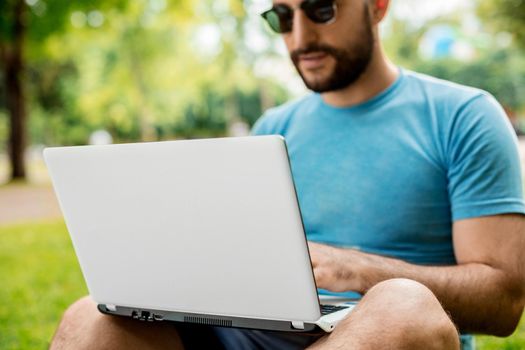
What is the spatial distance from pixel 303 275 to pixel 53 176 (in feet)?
2.20

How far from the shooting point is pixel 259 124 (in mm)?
2445

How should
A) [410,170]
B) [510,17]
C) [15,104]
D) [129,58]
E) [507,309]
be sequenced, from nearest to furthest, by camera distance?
[507,309] < [410,170] < [15,104] < [510,17] < [129,58]

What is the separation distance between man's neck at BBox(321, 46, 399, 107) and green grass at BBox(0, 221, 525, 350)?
143 centimetres

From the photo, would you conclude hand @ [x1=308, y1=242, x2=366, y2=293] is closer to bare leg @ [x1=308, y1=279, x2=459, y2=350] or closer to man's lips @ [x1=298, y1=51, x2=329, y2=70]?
bare leg @ [x1=308, y1=279, x2=459, y2=350]

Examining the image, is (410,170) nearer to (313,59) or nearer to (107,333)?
(313,59)

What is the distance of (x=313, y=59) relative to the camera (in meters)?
2.16

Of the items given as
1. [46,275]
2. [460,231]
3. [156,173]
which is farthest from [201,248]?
[46,275]

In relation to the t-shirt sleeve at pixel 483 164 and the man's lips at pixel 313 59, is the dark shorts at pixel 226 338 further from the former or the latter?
the man's lips at pixel 313 59

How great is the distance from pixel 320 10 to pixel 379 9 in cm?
31

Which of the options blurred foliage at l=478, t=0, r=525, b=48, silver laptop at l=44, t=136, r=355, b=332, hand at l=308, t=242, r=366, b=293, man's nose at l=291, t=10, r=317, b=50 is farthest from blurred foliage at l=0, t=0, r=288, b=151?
hand at l=308, t=242, r=366, b=293

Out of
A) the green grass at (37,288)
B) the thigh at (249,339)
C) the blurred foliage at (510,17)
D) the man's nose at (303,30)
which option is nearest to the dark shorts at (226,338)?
the thigh at (249,339)

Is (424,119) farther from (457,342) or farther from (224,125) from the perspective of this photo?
(224,125)

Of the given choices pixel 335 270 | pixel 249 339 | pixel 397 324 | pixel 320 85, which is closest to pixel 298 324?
pixel 397 324

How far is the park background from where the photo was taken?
17.5 feet
